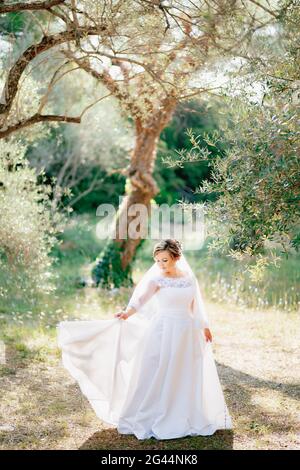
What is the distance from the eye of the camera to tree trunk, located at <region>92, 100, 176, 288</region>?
1305cm

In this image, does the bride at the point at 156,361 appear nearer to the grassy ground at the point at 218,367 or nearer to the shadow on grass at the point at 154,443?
the shadow on grass at the point at 154,443

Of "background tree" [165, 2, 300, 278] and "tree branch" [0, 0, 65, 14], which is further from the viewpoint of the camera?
"tree branch" [0, 0, 65, 14]

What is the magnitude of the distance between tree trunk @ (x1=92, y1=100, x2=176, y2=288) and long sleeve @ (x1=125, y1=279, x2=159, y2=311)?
7.17 m

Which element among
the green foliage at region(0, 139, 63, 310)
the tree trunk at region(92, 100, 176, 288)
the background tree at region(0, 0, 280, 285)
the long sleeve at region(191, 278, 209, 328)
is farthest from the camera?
the tree trunk at region(92, 100, 176, 288)

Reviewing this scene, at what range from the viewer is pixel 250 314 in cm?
1185

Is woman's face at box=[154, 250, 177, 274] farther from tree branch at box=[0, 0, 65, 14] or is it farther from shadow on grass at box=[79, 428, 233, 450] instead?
tree branch at box=[0, 0, 65, 14]

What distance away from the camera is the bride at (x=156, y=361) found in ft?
18.7

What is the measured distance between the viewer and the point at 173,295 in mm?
5852

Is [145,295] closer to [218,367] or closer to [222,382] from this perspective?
[222,382]

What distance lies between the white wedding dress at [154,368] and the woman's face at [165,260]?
114mm

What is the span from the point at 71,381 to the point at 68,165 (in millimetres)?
13157

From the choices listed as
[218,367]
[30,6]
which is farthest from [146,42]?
[218,367]

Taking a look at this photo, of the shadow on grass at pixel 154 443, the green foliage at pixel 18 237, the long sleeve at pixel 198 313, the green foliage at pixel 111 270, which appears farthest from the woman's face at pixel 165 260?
the green foliage at pixel 111 270

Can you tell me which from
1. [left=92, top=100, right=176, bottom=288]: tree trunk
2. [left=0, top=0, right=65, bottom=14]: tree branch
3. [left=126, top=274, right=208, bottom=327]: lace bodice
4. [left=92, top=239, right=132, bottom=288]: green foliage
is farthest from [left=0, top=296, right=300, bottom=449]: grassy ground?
[left=0, top=0, right=65, bottom=14]: tree branch
